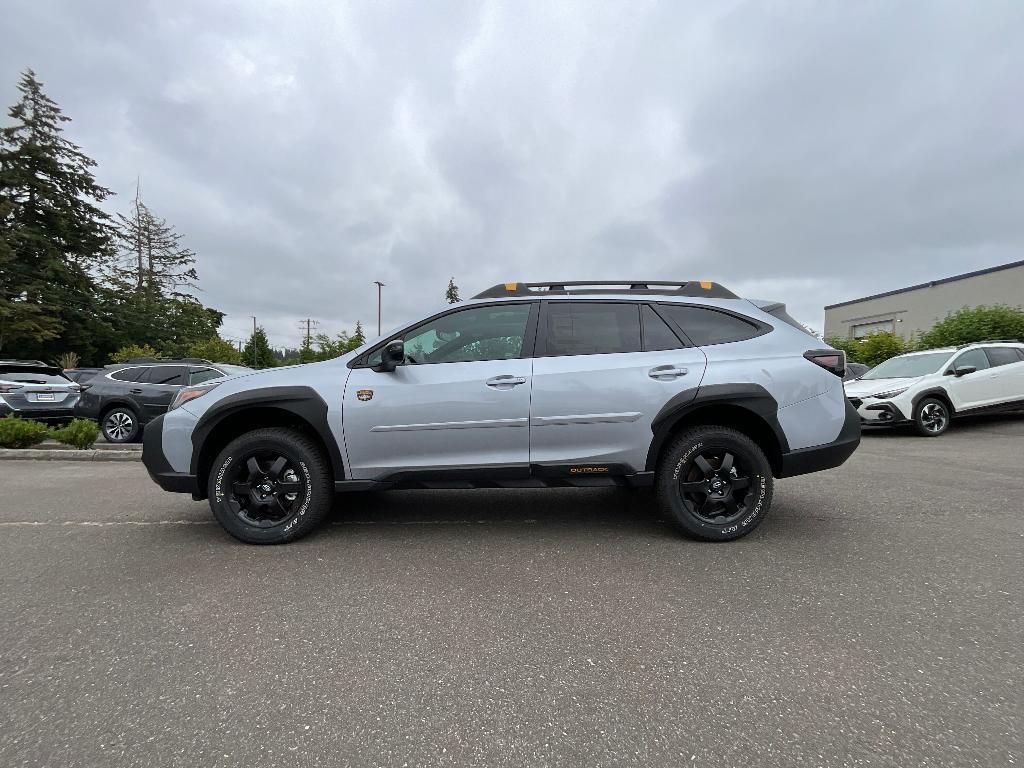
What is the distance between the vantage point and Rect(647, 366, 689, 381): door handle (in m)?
3.51

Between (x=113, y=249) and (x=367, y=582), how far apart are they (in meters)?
44.5

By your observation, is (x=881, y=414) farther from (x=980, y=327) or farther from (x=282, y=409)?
(x=980, y=327)

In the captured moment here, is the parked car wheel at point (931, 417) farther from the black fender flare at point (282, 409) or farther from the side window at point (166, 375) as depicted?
the side window at point (166, 375)

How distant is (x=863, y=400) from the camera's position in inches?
365

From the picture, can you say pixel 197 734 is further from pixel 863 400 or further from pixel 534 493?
pixel 863 400

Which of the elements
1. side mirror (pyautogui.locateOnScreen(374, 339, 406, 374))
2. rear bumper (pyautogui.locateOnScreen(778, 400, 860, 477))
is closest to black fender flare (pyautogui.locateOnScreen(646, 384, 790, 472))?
rear bumper (pyautogui.locateOnScreen(778, 400, 860, 477))

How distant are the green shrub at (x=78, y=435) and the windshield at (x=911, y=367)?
1351cm

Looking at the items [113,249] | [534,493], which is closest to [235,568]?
[534,493]

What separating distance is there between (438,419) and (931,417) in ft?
32.0

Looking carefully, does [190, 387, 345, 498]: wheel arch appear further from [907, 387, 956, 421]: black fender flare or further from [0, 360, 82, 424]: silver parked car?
[907, 387, 956, 421]: black fender flare

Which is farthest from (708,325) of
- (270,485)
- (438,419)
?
(270,485)

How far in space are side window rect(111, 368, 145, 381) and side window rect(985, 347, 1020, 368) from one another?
15653 millimetres

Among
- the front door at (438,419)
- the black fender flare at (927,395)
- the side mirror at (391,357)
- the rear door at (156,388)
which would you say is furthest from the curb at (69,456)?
the black fender flare at (927,395)

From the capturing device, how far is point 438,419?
3.47 meters
